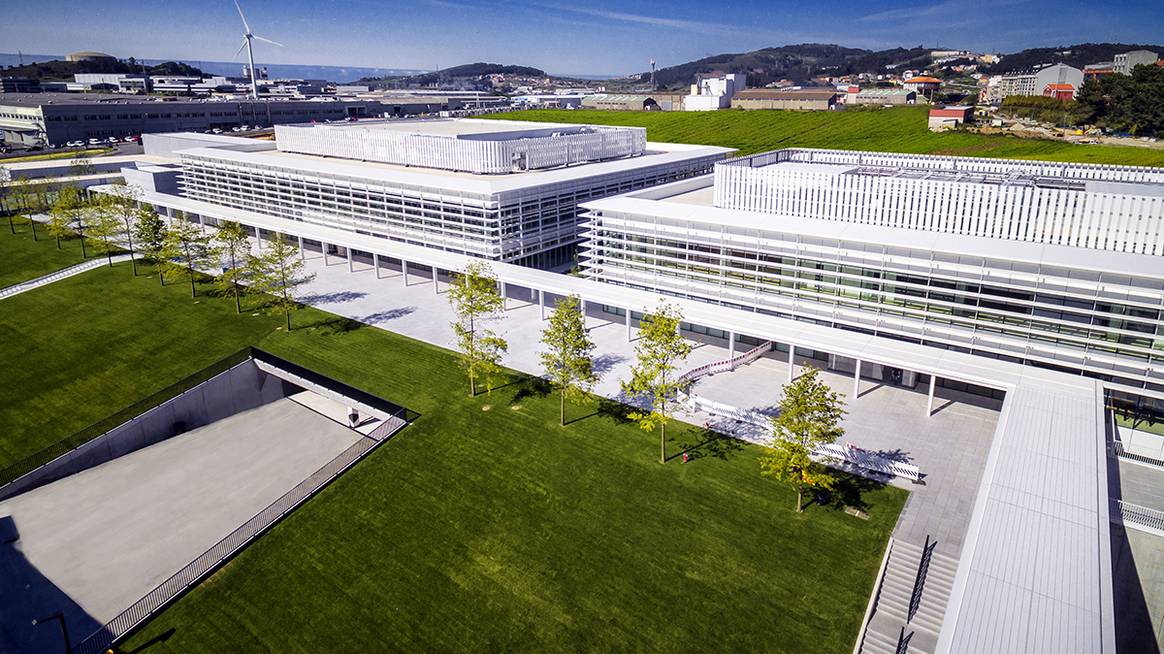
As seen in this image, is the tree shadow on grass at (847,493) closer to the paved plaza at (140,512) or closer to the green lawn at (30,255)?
the paved plaza at (140,512)

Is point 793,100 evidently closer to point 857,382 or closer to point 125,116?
point 125,116

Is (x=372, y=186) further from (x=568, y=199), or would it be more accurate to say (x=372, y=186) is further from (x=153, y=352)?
(x=153, y=352)

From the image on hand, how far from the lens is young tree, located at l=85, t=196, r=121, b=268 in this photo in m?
65.5

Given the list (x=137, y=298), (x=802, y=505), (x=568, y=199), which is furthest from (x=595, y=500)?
(x=137, y=298)

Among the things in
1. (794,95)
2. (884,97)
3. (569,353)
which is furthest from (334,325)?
(884,97)

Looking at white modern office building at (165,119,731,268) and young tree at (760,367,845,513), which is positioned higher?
white modern office building at (165,119,731,268)

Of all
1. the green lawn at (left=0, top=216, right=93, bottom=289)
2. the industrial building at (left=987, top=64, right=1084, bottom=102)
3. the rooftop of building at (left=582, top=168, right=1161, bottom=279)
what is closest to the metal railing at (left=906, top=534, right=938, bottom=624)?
the rooftop of building at (left=582, top=168, right=1161, bottom=279)

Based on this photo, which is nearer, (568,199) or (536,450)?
(536,450)

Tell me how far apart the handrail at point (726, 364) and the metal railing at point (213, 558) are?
16.7 meters

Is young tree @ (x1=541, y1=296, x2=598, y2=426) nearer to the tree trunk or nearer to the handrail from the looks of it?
the tree trunk

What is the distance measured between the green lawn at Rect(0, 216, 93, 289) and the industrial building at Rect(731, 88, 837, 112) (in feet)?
444

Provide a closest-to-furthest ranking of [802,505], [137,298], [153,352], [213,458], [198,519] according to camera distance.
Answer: [802,505] < [198,519] < [213,458] < [153,352] < [137,298]

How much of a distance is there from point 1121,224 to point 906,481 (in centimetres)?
2025

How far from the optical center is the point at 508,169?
6412cm
